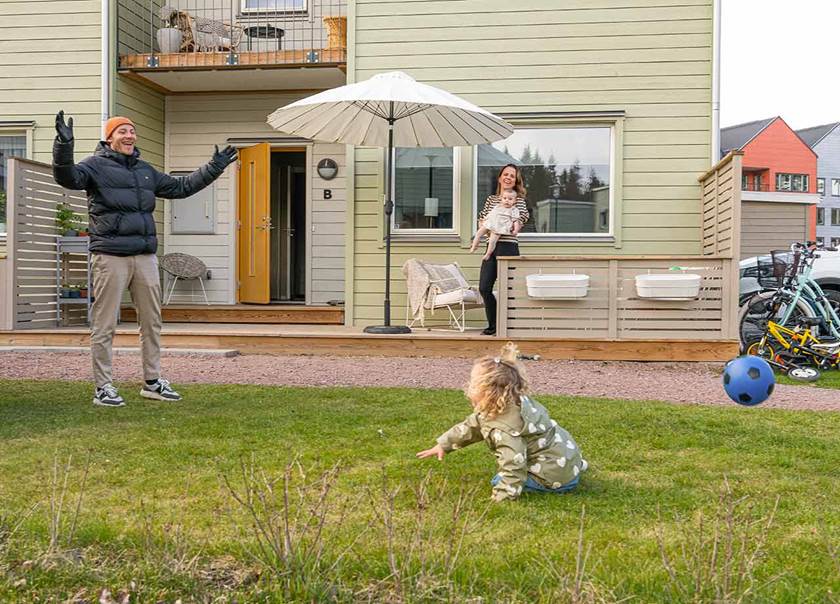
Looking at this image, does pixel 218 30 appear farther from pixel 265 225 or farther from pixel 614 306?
pixel 614 306

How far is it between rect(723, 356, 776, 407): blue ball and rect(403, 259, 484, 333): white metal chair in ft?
15.2

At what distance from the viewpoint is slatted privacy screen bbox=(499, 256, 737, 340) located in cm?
834

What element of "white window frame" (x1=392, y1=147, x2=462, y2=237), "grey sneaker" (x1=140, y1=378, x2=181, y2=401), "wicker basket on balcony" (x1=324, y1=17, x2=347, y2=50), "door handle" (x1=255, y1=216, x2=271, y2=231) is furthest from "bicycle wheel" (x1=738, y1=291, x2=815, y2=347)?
"door handle" (x1=255, y1=216, x2=271, y2=231)

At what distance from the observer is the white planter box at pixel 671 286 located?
820 centimetres

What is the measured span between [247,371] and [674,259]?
13.2 feet

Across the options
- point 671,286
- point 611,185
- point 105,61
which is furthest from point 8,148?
point 671,286

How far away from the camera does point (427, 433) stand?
15.0 feet

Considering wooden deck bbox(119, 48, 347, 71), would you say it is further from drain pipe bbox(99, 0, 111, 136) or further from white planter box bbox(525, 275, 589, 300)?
white planter box bbox(525, 275, 589, 300)

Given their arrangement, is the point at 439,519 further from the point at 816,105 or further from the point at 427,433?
the point at 816,105

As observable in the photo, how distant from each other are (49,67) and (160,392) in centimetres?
691

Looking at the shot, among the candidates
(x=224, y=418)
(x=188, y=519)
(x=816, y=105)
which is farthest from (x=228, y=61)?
(x=816, y=105)

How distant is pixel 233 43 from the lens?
38.5 feet

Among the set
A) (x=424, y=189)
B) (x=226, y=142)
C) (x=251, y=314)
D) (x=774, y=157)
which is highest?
(x=774, y=157)

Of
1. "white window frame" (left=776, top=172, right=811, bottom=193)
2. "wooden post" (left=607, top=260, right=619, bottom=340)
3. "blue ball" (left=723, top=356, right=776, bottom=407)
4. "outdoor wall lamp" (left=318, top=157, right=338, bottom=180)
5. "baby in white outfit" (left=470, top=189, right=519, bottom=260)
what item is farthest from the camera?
"white window frame" (left=776, top=172, right=811, bottom=193)
